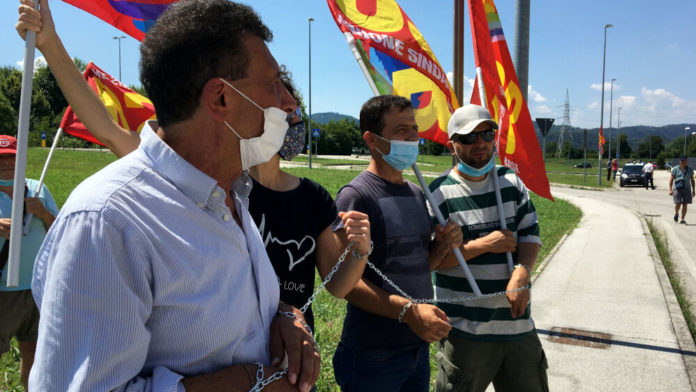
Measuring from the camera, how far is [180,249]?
3.71 ft

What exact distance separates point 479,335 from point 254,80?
2.18m

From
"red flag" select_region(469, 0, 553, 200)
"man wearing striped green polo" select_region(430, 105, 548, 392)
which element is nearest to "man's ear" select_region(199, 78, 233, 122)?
"man wearing striped green polo" select_region(430, 105, 548, 392)

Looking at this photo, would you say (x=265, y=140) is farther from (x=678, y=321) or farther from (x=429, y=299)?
(x=678, y=321)

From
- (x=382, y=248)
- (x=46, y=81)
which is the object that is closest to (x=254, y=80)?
(x=382, y=248)

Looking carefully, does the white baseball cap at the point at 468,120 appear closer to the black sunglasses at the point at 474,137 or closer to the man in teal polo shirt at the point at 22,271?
the black sunglasses at the point at 474,137

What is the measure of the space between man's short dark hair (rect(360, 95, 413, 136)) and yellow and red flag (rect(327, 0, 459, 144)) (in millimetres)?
284

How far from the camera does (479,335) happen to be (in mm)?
2893

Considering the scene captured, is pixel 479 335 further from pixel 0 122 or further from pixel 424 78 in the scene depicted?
pixel 0 122

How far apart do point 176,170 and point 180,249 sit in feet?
0.70

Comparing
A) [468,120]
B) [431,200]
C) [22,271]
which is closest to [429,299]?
[431,200]

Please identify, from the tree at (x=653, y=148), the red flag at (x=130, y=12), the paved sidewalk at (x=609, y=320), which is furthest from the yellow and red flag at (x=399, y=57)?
the tree at (x=653, y=148)

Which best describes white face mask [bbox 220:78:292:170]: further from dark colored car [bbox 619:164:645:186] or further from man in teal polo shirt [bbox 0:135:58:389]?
dark colored car [bbox 619:164:645:186]

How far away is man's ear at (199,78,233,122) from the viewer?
129cm

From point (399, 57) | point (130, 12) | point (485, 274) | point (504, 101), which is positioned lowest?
point (485, 274)
